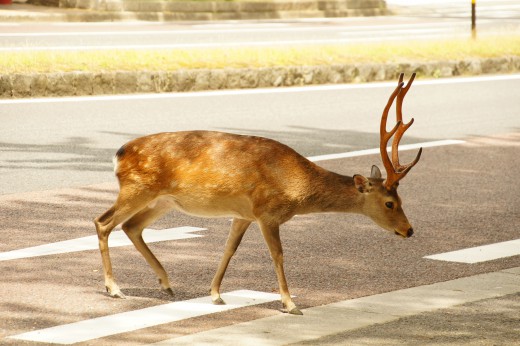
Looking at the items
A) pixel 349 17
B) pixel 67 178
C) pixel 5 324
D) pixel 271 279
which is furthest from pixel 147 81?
pixel 349 17

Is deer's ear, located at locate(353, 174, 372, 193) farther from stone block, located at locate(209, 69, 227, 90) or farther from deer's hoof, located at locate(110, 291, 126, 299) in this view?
stone block, located at locate(209, 69, 227, 90)

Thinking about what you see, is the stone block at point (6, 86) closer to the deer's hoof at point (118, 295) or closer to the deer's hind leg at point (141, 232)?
the deer's hind leg at point (141, 232)

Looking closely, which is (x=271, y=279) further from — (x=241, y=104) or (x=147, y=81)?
(x=147, y=81)

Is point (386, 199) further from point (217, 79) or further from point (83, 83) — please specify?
point (217, 79)

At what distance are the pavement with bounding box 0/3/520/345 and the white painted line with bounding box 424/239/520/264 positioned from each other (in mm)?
711

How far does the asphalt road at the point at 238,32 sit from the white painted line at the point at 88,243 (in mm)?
11201

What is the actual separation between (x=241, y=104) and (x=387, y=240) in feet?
25.7

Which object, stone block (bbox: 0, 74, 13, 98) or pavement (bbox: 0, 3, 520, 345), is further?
stone block (bbox: 0, 74, 13, 98)

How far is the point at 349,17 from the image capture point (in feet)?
109

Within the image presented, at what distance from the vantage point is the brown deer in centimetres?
655

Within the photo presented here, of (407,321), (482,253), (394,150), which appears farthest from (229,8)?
(407,321)

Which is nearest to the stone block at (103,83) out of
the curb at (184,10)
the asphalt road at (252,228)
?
the asphalt road at (252,228)

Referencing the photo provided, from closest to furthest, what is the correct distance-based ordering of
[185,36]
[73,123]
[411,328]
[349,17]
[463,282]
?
1. [411,328]
2. [463,282]
3. [73,123]
4. [185,36]
5. [349,17]

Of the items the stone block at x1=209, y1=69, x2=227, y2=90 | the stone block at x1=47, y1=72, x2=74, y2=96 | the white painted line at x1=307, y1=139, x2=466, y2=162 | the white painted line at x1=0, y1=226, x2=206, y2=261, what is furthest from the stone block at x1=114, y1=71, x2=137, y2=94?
the white painted line at x1=0, y1=226, x2=206, y2=261
